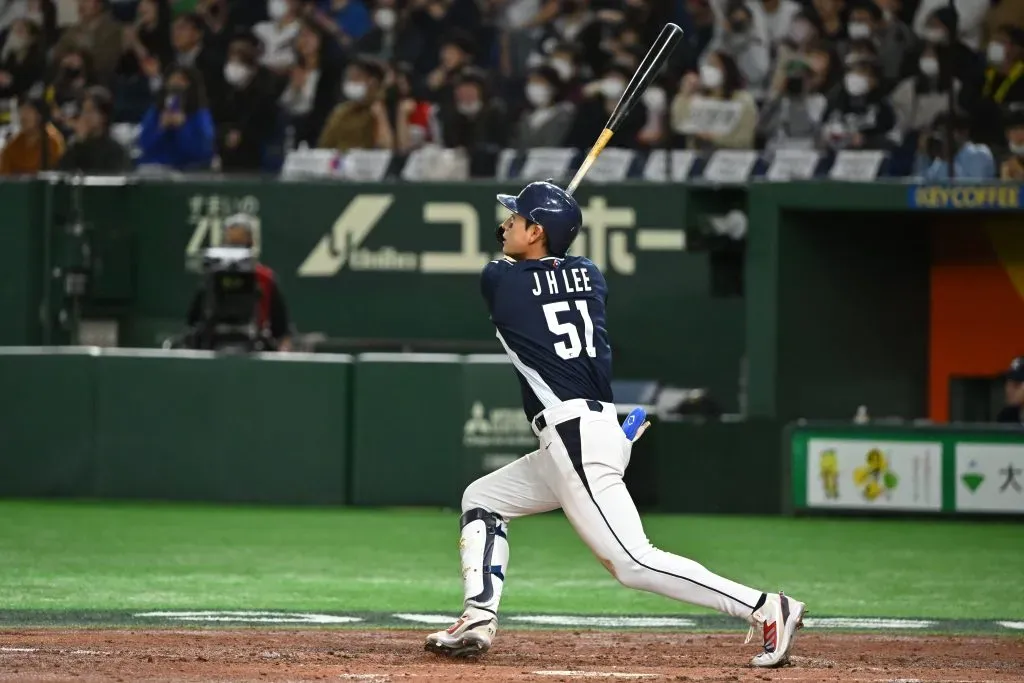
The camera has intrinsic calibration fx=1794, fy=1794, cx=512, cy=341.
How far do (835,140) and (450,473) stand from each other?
13.6 ft

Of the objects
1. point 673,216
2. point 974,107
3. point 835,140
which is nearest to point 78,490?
point 673,216

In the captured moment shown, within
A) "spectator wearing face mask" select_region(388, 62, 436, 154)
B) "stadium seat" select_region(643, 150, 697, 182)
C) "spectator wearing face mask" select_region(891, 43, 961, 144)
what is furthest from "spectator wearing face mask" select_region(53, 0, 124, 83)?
"spectator wearing face mask" select_region(891, 43, 961, 144)

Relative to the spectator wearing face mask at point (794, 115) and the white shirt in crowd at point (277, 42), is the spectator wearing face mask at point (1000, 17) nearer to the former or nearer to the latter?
the spectator wearing face mask at point (794, 115)

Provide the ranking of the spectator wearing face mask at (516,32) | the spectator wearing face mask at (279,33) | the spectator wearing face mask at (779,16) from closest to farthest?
the spectator wearing face mask at (779,16) → the spectator wearing face mask at (516,32) → the spectator wearing face mask at (279,33)

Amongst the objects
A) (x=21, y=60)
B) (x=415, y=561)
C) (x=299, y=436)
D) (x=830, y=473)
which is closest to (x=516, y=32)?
(x=299, y=436)

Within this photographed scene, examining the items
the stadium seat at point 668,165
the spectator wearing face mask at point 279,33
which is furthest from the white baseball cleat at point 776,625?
the spectator wearing face mask at point 279,33

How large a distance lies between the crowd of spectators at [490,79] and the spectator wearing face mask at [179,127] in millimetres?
20

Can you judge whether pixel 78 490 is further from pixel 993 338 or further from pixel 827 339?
pixel 993 338

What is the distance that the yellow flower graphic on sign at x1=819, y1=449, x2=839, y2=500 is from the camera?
1397 cm

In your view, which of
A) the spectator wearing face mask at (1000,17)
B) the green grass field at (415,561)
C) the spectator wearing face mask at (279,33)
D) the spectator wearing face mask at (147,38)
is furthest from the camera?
the spectator wearing face mask at (147,38)

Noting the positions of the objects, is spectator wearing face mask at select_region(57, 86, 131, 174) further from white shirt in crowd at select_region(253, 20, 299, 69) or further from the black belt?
the black belt

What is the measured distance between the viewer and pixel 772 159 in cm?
1502

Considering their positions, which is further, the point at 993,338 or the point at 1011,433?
the point at 993,338

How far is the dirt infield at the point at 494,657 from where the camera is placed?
643 centimetres
